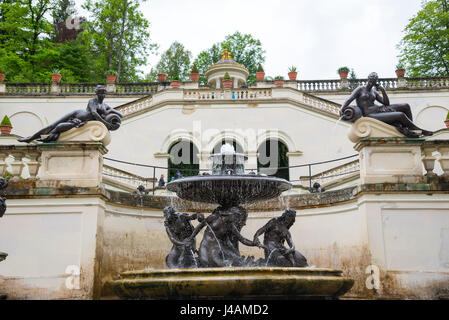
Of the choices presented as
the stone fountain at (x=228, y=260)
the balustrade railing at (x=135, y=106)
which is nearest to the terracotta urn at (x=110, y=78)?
the balustrade railing at (x=135, y=106)

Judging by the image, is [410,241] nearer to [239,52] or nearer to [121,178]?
[121,178]

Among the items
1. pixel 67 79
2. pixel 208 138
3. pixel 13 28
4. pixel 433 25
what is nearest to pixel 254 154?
pixel 208 138

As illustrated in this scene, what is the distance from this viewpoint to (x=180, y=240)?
330 inches

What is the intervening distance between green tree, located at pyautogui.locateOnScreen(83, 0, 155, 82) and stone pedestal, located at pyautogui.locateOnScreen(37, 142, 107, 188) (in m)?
29.4

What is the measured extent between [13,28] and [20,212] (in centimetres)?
3156

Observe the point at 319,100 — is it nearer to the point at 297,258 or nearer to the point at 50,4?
the point at 297,258

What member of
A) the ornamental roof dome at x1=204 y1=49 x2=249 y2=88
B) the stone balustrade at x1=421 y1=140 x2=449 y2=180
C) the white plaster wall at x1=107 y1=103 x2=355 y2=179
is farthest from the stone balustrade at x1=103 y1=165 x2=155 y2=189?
the ornamental roof dome at x1=204 y1=49 x2=249 y2=88

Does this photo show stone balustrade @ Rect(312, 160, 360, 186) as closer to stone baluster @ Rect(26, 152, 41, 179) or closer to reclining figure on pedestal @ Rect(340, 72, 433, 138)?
reclining figure on pedestal @ Rect(340, 72, 433, 138)

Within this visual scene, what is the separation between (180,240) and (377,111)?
468 cm

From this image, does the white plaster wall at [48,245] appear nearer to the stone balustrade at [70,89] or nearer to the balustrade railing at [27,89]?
the stone balustrade at [70,89]

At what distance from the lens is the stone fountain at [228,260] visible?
604cm

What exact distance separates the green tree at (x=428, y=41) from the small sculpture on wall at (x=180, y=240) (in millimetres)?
31217

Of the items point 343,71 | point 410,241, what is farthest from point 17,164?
point 343,71

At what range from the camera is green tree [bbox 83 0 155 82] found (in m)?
37.8
